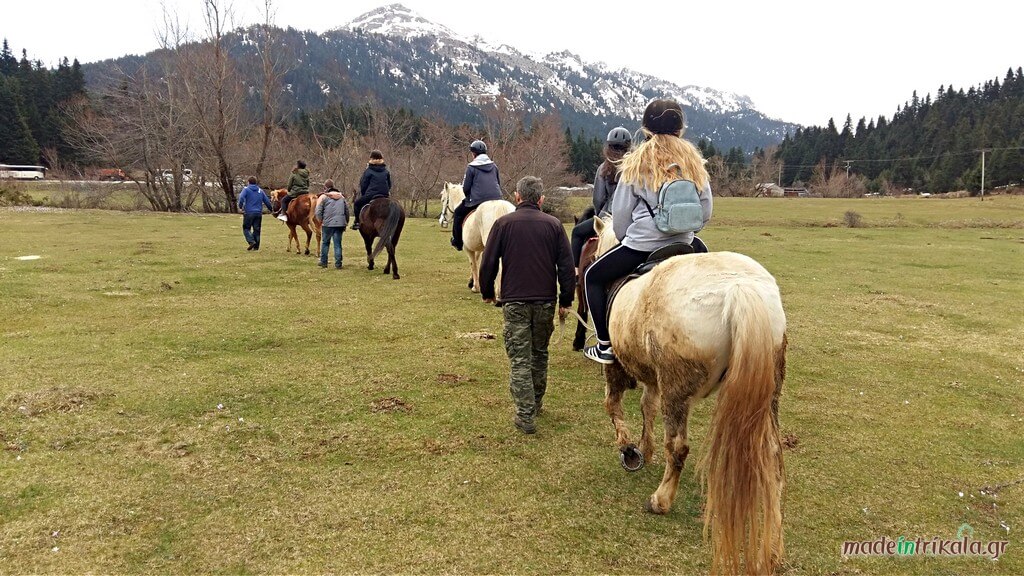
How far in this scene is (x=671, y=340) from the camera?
3348 mm

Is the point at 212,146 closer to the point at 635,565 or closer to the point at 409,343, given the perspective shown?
the point at 409,343

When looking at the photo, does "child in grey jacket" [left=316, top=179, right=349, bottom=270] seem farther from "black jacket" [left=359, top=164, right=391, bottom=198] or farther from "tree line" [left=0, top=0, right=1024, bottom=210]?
"tree line" [left=0, top=0, right=1024, bottom=210]

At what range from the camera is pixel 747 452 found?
295 centimetres

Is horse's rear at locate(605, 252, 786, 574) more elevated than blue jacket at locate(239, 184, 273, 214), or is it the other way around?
blue jacket at locate(239, 184, 273, 214)

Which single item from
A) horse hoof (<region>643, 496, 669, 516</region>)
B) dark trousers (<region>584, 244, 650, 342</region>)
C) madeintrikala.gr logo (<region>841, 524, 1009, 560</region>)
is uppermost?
dark trousers (<region>584, 244, 650, 342</region>)

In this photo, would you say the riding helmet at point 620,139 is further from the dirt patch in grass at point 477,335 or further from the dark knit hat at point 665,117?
the dirt patch in grass at point 477,335

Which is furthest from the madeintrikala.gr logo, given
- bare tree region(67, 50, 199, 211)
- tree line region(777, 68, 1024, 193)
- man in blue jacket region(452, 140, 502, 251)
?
tree line region(777, 68, 1024, 193)

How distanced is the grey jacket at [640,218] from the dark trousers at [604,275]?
9 centimetres

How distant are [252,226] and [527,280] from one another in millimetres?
14138

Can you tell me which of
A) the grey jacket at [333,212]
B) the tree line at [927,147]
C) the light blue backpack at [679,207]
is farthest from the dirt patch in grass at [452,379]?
the tree line at [927,147]

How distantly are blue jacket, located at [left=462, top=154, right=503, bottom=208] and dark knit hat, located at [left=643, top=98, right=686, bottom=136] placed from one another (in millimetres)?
6355

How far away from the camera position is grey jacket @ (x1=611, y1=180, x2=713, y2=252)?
4164mm

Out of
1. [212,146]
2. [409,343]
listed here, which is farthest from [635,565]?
[212,146]

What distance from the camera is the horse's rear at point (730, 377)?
9.54ft
